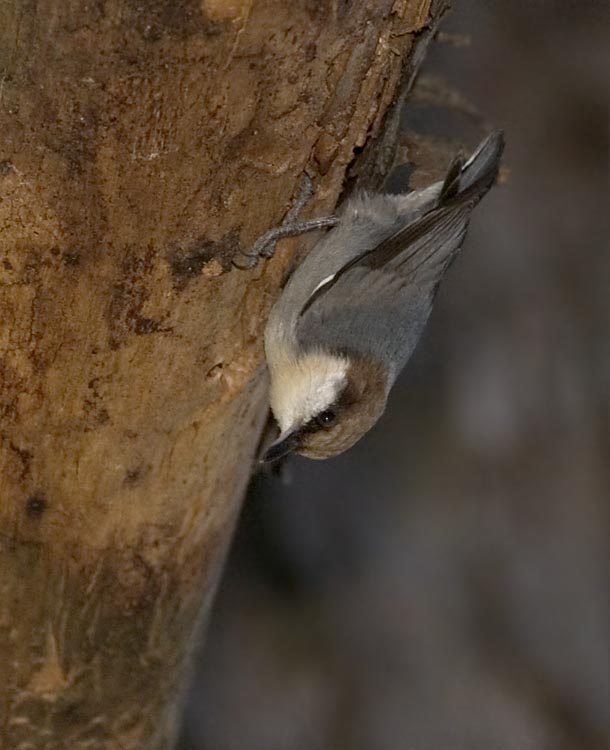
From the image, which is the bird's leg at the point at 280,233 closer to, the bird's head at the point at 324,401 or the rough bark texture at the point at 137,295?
the rough bark texture at the point at 137,295

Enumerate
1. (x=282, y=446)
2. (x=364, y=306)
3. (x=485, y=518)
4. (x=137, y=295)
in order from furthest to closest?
(x=485, y=518)
(x=364, y=306)
(x=282, y=446)
(x=137, y=295)

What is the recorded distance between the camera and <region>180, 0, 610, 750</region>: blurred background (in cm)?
521

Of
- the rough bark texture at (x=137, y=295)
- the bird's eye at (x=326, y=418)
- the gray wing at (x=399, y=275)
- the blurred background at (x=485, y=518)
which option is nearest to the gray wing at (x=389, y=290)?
the gray wing at (x=399, y=275)

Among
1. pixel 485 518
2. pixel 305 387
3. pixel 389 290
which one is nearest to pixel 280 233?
pixel 305 387

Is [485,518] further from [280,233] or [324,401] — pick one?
[280,233]

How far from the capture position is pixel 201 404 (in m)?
2.26

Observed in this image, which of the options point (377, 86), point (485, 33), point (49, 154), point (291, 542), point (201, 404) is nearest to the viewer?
point (49, 154)

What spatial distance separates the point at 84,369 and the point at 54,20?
0.65 metres

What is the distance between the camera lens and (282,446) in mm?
2535

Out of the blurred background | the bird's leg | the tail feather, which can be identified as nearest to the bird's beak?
the bird's leg

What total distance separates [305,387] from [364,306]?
0.28 m

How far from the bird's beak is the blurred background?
2.59m

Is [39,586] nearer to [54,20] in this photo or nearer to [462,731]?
[54,20]

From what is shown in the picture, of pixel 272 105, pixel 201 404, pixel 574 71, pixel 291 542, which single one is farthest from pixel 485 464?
pixel 272 105
